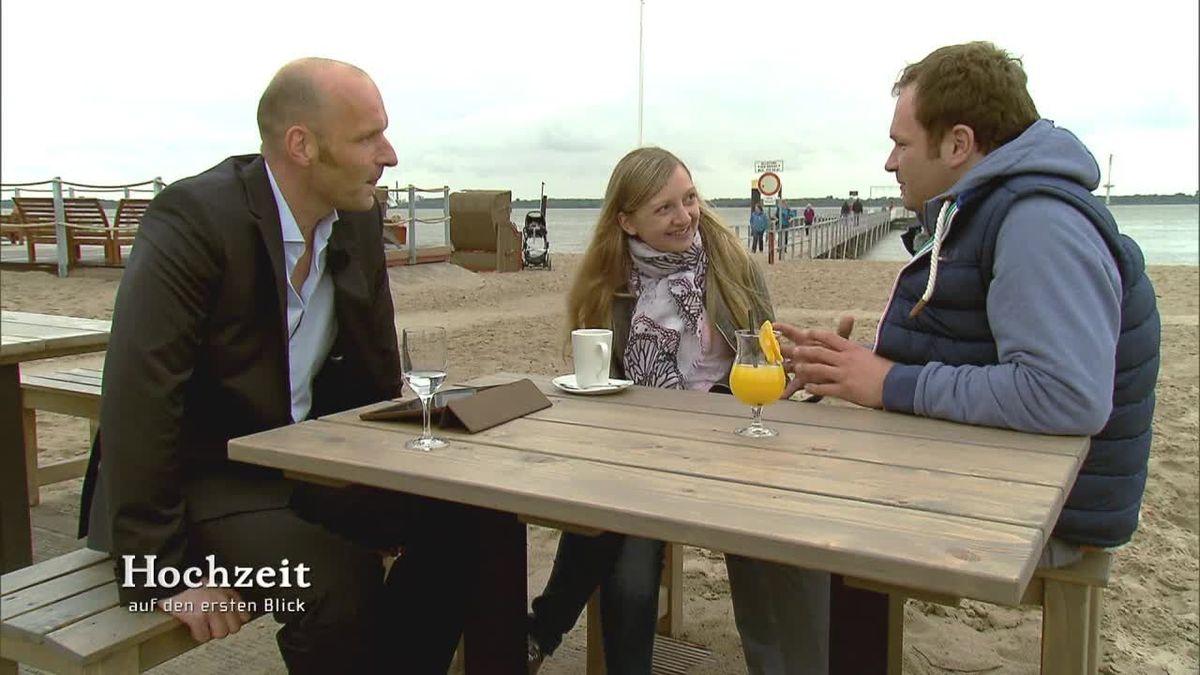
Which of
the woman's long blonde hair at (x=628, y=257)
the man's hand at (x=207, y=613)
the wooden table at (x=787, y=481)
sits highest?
the woman's long blonde hair at (x=628, y=257)

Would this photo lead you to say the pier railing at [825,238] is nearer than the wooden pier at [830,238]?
Yes

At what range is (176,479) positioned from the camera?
172 cm

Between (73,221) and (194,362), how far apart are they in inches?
479

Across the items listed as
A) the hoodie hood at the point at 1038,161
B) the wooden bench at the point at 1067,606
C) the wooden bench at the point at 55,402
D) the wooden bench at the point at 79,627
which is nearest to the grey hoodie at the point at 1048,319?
the hoodie hood at the point at 1038,161

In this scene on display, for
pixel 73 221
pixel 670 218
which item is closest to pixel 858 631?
pixel 670 218

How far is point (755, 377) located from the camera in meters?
1.65

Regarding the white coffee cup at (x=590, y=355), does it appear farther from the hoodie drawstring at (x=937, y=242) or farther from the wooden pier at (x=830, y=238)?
the wooden pier at (x=830, y=238)

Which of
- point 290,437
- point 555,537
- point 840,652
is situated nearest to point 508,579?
point 290,437

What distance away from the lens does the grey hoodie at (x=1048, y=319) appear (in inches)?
59.7

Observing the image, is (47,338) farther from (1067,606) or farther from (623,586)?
(1067,606)

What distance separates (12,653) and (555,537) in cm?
202

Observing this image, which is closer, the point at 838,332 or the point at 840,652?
the point at 840,652

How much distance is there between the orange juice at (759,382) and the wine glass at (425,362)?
55cm

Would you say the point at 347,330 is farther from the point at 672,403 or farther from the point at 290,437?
the point at 672,403
